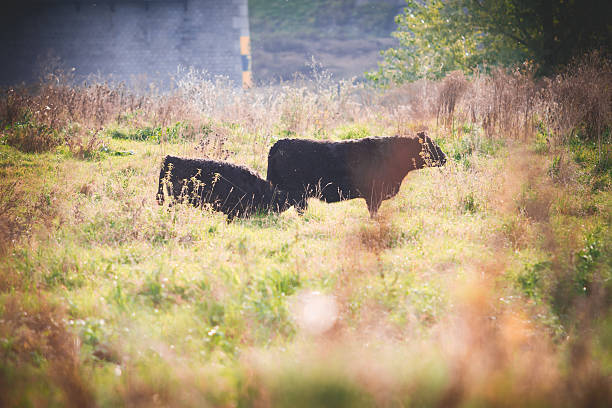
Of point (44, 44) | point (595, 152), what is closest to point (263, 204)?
point (595, 152)

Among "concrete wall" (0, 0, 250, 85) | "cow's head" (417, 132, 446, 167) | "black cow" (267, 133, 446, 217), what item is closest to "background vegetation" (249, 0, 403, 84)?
"concrete wall" (0, 0, 250, 85)

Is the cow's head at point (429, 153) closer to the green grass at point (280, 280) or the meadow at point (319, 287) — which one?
the green grass at point (280, 280)

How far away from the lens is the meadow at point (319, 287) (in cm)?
187

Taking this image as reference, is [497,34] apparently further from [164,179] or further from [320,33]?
[320,33]

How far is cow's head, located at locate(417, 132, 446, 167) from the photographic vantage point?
575 cm

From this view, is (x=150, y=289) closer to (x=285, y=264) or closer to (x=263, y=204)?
(x=285, y=264)

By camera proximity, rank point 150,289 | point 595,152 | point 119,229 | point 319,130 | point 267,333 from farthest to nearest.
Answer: point 319,130 < point 595,152 < point 119,229 < point 150,289 < point 267,333

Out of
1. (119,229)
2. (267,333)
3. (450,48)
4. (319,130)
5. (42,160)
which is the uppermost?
(450,48)

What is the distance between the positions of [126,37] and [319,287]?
20048mm

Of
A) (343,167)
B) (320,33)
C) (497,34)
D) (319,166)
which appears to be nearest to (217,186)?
(319,166)

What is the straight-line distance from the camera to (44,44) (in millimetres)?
19297

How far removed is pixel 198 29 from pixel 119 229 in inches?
692

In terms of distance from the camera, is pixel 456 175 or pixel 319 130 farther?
pixel 319 130

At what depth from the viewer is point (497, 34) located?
42.5ft
